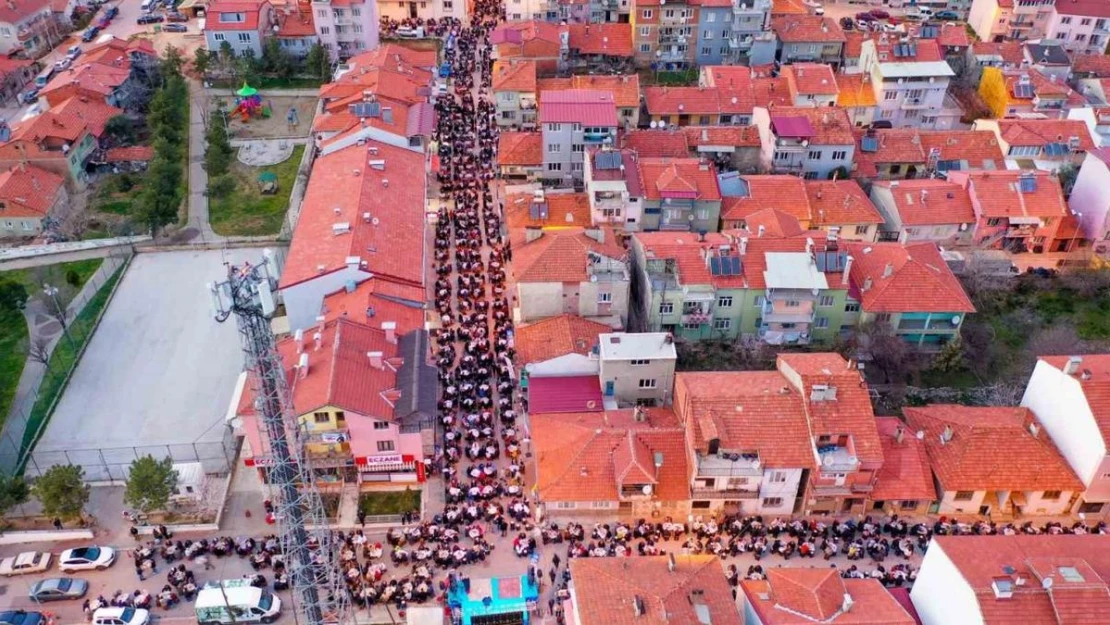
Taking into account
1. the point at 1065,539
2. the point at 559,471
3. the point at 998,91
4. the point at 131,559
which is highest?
the point at 998,91

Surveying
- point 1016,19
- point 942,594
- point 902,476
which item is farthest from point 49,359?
point 1016,19

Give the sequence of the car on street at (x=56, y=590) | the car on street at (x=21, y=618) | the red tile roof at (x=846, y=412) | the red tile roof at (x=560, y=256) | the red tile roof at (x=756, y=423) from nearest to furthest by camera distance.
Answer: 1. the car on street at (x=21, y=618)
2. the car on street at (x=56, y=590)
3. the red tile roof at (x=756, y=423)
4. the red tile roof at (x=846, y=412)
5. the red tile roof at (x=560, y=256)

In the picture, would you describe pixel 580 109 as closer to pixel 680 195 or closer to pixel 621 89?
pixel 621 89

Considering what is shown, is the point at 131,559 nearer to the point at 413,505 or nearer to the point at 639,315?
the point at 413,505

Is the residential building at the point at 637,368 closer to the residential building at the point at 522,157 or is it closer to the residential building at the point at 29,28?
the residential building at the point at 522,157

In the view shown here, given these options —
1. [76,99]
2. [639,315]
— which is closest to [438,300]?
[639,315]

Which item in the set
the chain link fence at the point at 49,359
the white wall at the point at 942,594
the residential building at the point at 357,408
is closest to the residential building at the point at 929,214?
the white wall at the point at 942,594
